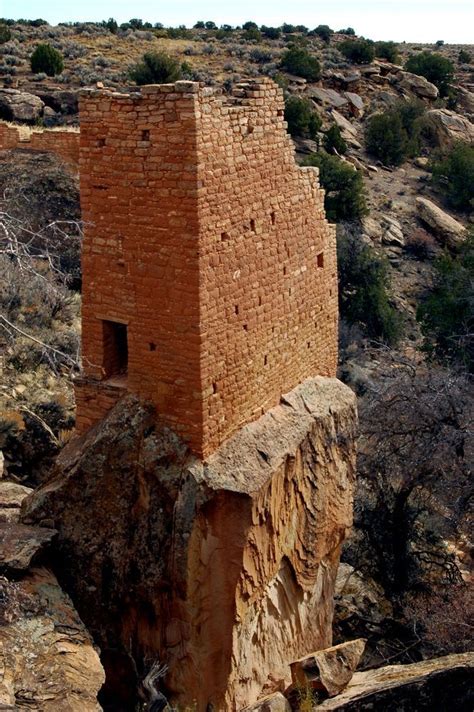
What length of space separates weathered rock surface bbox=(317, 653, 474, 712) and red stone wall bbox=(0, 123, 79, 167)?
16635 mm

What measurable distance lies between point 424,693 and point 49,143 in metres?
17.5

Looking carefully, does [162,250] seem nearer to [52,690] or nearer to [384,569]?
[52,690]

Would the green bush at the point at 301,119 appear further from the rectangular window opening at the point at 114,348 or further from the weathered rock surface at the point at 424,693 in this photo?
the weathered rock surface at the point at 424,693

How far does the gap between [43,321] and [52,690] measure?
38.2 ft

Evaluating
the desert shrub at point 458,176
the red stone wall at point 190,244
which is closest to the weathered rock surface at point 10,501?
the red stone wall at point 190,244

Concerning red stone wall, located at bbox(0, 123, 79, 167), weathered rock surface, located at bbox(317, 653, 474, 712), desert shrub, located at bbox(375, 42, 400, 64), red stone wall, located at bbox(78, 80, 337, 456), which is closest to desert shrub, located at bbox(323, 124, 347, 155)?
red stone wall, located at bbox(0, 123, 79, 167)

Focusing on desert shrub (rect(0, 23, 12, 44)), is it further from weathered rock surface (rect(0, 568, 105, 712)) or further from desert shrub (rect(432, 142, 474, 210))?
weathered rock surface (rect(0, 568, 105, 712))

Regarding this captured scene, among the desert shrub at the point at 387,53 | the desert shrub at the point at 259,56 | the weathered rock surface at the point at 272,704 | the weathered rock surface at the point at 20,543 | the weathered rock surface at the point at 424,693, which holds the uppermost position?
the desert shrub at the point at 387,53

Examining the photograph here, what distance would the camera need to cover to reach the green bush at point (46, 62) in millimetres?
32094

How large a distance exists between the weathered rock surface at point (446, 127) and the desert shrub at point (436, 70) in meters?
4.74

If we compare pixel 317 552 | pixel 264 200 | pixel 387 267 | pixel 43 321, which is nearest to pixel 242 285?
pixel 264 200

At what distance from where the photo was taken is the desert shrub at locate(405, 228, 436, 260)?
27734 millimetres

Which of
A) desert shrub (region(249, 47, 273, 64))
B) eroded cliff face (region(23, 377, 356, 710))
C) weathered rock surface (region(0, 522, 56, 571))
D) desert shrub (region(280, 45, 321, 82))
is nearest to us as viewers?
weathered rock surface (region(0, 522, 56, 571))

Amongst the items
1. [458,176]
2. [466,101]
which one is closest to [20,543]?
[458,176]
